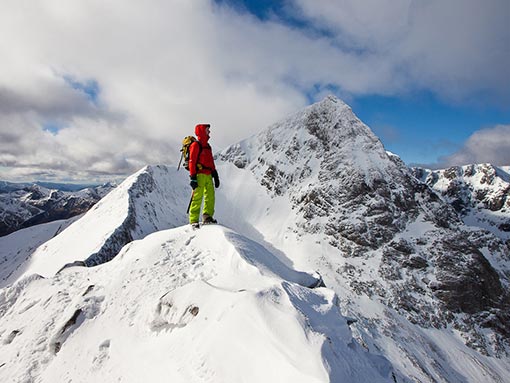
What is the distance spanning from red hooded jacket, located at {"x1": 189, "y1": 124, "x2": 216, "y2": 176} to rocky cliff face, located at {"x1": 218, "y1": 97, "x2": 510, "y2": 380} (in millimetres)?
67327

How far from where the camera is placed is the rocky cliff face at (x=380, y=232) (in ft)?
271

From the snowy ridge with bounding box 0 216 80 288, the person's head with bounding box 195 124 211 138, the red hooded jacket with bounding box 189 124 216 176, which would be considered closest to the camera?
the red hooded jacket with bounding box 189 124 216 176

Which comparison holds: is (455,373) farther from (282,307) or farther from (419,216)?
(282,307)

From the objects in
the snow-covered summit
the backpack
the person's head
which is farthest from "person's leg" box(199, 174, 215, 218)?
the snow-covered summit

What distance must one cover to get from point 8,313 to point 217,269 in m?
7.06

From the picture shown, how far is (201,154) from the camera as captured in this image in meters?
12.3

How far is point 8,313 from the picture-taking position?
9414mm

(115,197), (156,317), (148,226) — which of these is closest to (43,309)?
(156,317)

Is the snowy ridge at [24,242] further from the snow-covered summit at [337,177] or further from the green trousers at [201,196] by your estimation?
the green trousers at [201,196]

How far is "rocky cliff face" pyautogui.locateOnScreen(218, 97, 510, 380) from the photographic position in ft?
271

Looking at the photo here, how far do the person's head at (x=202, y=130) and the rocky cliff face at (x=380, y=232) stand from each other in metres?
68.1

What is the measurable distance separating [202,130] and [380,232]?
9747cm

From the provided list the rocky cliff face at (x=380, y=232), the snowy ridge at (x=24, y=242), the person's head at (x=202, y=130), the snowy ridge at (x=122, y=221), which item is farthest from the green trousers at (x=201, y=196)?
the snowy ridge at (x=24, y=242)

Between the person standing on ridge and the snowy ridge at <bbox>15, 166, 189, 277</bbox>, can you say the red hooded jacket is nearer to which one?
the person standing on ridge
